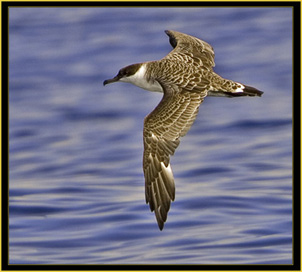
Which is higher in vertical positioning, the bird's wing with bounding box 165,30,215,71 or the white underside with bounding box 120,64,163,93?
the bird's wing with bounding box 165,30,215,71

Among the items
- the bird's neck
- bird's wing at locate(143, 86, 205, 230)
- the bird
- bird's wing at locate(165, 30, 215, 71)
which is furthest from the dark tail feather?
the bird's neck

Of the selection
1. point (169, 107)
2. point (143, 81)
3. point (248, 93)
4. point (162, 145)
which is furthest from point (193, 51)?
point (162, 145)

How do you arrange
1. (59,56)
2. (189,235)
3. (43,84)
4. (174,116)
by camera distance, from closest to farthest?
(174,116) < (189,235) < (43,84) < (59,56)

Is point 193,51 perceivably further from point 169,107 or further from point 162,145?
point 162,145

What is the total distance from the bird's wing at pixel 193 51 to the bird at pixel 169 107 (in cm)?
4

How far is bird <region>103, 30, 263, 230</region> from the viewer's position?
1058 centimetres

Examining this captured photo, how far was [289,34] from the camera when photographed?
2203cm

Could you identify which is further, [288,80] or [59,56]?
[59,56]

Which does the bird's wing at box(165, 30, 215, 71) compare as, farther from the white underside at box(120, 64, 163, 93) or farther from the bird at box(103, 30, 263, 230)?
the white underside at box(120, 64, 163, 93)

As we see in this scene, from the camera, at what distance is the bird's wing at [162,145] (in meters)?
10.6

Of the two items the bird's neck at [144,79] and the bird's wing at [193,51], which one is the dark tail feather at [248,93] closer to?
the bird's wing at [193,51]

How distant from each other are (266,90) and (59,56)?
19.1 feet

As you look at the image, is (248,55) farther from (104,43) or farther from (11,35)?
(11,35)

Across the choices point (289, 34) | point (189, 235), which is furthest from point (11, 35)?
point (189, 235)
